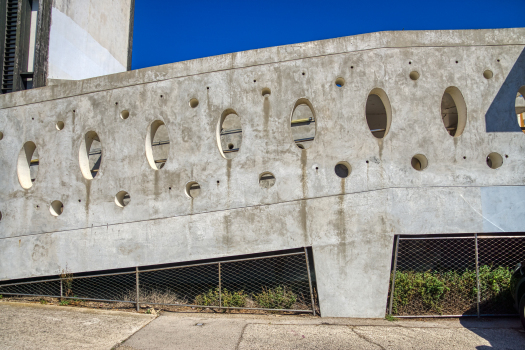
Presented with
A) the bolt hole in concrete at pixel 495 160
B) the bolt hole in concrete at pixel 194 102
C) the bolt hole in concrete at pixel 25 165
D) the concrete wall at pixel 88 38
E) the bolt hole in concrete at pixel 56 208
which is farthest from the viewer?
the concrete wall at pixel 88 38

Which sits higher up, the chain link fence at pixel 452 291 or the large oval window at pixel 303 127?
the large oval window at pixel 303 127

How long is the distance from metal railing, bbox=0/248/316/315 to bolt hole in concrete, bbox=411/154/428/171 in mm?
3016

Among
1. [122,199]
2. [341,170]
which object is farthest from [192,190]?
[341,170]

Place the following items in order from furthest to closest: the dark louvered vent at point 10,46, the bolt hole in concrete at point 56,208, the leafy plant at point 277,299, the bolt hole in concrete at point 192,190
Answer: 1. the dark louvered vent at point 10,46
2. the bolt hole in concrete at point 56,208
3. the bolt hole in concrete at point 192,190
4. the leafy plant at point 277,299

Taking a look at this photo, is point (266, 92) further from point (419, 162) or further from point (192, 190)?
point (419, 162)

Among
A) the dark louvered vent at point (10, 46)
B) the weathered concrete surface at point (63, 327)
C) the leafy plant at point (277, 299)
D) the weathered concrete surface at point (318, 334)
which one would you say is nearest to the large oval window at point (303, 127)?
the leafy plant at point (277, 299)

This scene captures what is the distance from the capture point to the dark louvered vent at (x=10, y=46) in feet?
36.2

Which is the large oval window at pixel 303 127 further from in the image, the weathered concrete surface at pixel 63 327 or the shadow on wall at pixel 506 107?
the weathered concrete surface at pixel 63 327

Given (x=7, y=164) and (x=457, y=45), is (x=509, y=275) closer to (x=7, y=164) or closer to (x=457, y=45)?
(x=457, y=45)

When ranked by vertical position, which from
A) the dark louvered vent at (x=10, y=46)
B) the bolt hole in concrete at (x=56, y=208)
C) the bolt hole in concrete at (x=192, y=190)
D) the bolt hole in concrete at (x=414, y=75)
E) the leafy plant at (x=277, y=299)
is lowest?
the leafy plant at (x=277, y=299)

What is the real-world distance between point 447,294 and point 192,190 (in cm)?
570

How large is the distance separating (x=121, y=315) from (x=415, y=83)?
289 inches

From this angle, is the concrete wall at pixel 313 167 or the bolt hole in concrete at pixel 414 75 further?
the bolt hole in concrete at pixel 414 75

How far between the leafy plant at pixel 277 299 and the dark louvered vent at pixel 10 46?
9.85m
